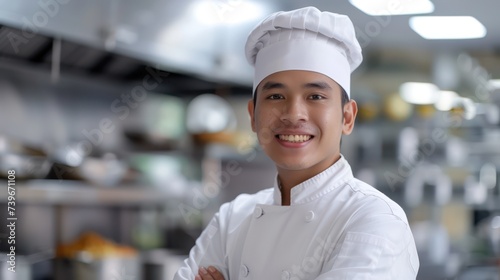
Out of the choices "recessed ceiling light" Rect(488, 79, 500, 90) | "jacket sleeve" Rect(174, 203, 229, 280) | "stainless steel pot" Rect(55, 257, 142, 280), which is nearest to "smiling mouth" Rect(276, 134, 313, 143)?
"jacket sleeve" Rect(174, 203, 229, 280)

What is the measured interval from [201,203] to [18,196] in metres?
1.56

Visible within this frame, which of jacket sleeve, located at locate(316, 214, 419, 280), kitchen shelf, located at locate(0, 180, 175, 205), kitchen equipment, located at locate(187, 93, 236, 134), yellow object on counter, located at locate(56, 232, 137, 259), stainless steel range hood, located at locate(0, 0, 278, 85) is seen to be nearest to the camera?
jacket sleeve, located at locate(316, 214, 419, 280)

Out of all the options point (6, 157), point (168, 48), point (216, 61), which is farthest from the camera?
point (216, 61)

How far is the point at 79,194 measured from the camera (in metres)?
3.35

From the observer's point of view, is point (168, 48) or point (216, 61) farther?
point (216, 61)

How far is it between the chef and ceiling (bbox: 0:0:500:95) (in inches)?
57.8

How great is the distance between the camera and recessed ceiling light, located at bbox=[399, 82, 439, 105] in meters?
4.79

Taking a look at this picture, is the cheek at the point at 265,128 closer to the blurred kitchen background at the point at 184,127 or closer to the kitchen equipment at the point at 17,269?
the blurred kitchen background at the point at 184,127

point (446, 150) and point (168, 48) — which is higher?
point (168, 48)

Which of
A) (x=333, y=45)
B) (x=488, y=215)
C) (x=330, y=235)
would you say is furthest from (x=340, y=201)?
(x=488, y=215)

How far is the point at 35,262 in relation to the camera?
3.16m

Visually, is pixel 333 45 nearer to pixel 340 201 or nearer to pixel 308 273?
pixel 340 201

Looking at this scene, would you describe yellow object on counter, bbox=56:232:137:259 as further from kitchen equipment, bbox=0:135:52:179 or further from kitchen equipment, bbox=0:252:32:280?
kitchen equipment, bbox=0:135:52:179

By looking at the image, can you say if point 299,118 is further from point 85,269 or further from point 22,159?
point 85,269
